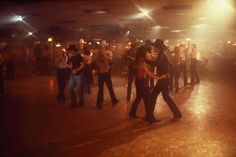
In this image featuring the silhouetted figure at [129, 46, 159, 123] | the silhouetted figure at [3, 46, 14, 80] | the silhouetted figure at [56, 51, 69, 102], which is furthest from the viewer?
the silhouetted figure at [3, 46, 14, 80]

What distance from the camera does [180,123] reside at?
9344mm

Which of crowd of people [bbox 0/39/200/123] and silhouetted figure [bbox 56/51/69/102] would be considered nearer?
crowd of people [bbox 0/39/200/123]

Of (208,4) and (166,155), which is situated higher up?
(208,4)

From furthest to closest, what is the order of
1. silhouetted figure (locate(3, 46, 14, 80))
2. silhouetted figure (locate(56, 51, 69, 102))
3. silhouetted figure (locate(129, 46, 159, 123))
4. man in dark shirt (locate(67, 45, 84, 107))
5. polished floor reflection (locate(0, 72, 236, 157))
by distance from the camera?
silhouetted figure (locate(3, 46, 14, 80)) → silhouetted figure (locate(56, 51, 69, 102)) → man in dark shirt (locate(67, 45, 84, 107)) → silhouetted figure (locate(129, 46, 159, 123)) → polished floor reflection (locate(0, 72, 236, 157))

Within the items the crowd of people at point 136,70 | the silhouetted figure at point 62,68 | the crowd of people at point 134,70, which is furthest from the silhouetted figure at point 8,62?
the silhouetted figure at point 62,68

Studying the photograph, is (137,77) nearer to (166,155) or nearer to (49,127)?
(49,127)

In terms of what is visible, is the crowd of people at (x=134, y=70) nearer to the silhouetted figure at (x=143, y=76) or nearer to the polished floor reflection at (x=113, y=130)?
the silhouetted figure at (x=143, y=76)

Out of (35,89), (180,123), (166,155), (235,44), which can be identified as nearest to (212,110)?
(180,123)

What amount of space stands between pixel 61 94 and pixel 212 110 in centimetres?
529

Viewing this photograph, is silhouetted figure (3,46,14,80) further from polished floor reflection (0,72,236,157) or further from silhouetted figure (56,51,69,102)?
silhouetted figure (56,51,69,102)

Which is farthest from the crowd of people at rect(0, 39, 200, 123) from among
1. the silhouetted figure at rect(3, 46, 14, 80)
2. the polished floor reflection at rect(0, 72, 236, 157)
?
the silhouetted figure at rect(3, 46, 14, 80)

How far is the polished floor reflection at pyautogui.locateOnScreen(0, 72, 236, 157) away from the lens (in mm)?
7020

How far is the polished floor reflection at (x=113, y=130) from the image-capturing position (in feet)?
23.0

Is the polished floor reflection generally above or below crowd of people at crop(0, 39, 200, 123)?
below
